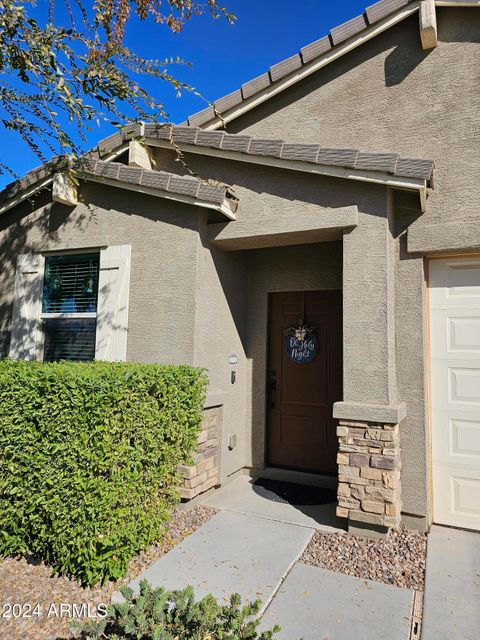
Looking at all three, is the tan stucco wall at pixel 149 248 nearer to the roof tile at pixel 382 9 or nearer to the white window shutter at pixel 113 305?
the white window shutter at pixel 113 305

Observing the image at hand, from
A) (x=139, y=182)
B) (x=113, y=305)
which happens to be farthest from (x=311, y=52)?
(x=113, y=305)

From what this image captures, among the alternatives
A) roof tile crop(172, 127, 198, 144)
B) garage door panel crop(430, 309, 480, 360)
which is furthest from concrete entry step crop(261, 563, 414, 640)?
roof tile crop(172, 127, 198, 144)

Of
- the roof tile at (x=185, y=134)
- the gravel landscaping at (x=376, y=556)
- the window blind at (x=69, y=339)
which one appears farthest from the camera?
the window blind at (x=69, y=339)

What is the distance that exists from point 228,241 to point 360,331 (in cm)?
185

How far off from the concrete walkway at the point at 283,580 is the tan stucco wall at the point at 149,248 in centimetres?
181

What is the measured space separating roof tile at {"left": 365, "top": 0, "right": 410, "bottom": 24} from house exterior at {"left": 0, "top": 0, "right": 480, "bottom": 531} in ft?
0.06

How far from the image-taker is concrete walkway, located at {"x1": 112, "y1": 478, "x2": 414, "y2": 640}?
262 centimetres

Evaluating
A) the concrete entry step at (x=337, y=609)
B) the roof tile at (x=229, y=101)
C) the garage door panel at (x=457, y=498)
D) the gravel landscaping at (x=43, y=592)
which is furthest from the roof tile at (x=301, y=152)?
the gravel landscaping at (x=43, y=592)

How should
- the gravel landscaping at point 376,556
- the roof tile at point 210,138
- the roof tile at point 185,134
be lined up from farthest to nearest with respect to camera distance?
the roof tile at point 185,134 < the roof tile at point 210,138 < the gravel landscaping at point 376,556

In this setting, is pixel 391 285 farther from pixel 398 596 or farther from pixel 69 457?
pixel 69 457

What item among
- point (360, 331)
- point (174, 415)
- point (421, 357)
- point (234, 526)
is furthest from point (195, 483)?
point (421, 357)

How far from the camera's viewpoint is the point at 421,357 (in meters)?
4.09

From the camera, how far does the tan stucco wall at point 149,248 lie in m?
4.52
